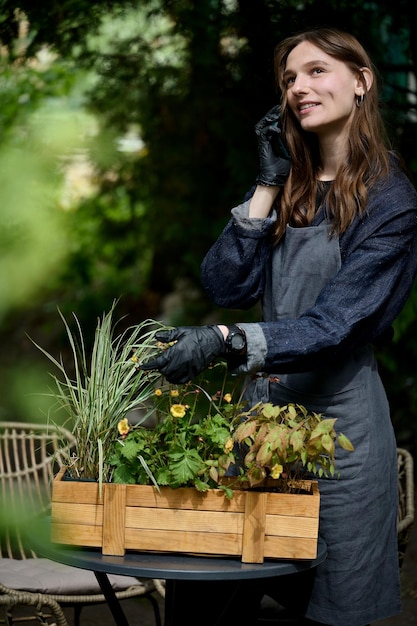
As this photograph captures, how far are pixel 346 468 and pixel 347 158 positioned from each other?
77 cm

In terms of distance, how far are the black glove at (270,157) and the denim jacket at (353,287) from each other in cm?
11

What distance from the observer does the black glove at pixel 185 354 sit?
2057mm

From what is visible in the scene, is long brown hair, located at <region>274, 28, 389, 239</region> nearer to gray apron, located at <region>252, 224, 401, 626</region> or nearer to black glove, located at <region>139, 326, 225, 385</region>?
gray apron, located at <region>252, 224, 401, 626</region>

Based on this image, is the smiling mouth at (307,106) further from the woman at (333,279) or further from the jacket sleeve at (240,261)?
the jacket sleeve at (240,261)

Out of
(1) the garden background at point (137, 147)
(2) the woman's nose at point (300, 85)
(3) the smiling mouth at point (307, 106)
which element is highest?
(2) the woman's nose at point (300, 85)

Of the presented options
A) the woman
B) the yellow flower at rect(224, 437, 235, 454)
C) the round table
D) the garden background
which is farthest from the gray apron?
the garden background

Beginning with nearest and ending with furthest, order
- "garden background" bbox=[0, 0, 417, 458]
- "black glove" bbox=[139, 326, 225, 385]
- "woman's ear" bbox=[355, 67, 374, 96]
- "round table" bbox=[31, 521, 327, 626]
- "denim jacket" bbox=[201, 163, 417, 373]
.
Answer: "round table" bbox=[31, 521, 327, 626] < "black glove" bbox=[139, 326, 225, 385] < "denim jacket" bbox=[201, 163, 417, 373] < "woman's ear" bbox=[355, 67, 374, 96] < "garden background" bbox=[0, 0, 417, 458]

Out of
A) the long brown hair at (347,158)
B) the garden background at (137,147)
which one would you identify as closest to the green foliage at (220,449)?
the long brown hair at (347,158)

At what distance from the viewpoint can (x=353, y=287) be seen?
7.33ft

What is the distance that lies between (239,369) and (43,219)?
563cm

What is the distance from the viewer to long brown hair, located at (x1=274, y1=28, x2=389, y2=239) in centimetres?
234

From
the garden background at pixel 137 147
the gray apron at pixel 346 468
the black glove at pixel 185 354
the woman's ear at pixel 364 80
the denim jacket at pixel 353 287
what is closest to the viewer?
the black glove at pixel 185 354

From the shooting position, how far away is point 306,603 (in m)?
2.34

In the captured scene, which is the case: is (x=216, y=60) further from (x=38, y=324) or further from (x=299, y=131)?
(x=38, y=324)
